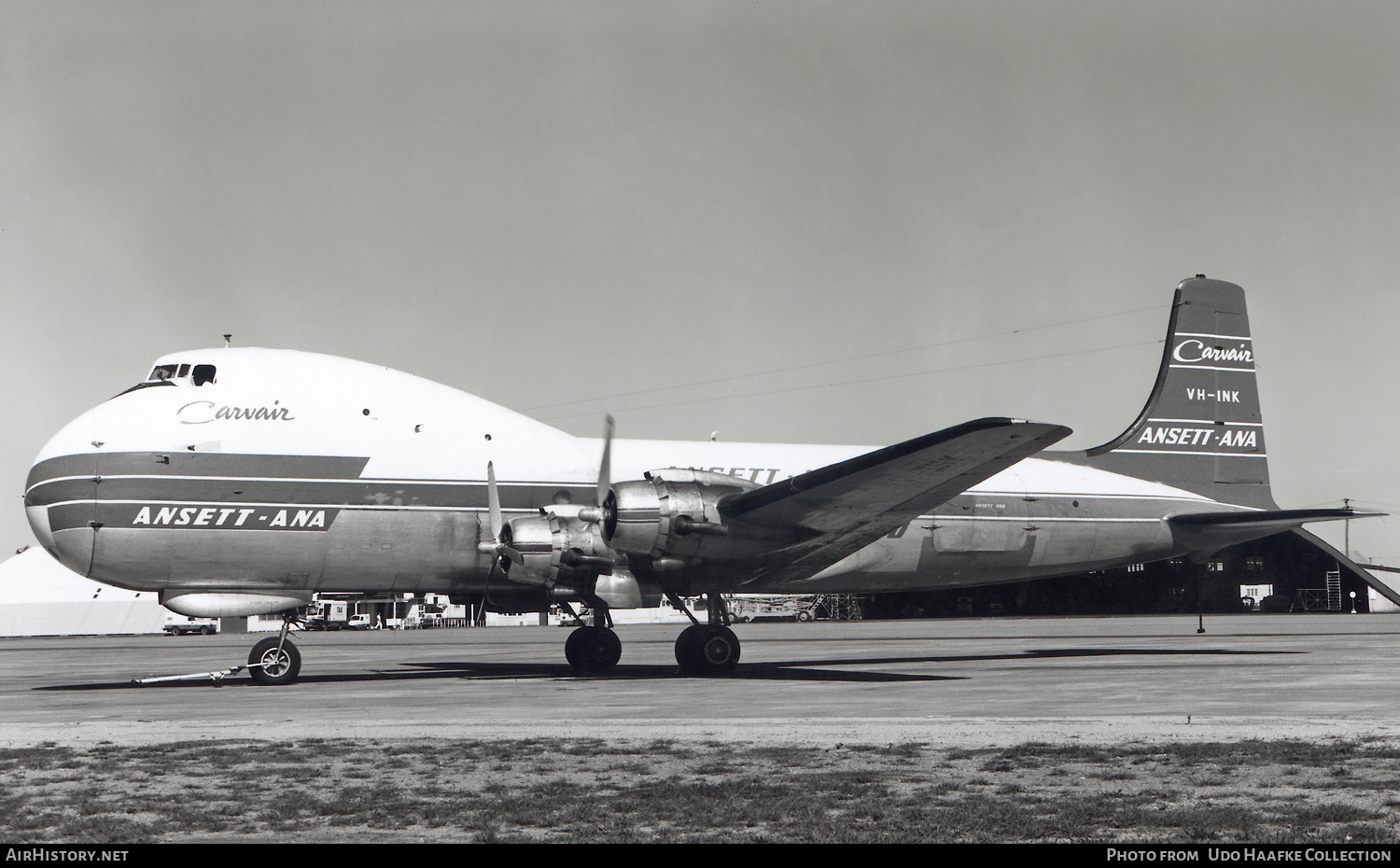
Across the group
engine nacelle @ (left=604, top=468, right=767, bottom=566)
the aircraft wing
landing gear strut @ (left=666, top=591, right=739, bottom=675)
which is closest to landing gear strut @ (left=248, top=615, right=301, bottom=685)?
engine nacelle @ (left=604, top=468, right=767, bottom=566)

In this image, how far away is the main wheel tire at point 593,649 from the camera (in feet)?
69.2

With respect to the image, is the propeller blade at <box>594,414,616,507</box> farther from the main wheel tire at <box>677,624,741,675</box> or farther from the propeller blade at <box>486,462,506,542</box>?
the main wheel tire at <box>677,624,741,675</box>

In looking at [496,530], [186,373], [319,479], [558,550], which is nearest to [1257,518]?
[558,550]

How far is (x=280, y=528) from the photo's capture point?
19281mm

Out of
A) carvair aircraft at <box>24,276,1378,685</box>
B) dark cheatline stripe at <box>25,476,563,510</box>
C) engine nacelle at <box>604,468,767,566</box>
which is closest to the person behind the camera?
engine nacelle at <box>604,468,767,566</box>

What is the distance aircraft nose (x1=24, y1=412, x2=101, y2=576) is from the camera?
18.6m

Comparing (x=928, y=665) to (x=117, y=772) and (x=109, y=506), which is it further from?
(x=117, y=772)

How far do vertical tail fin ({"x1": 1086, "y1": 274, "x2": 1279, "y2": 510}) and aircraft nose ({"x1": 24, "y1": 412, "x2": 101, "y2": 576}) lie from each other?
19.3 metres

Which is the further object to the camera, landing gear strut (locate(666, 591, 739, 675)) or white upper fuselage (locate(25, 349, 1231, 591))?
landing gear strut (locate(666, 591, 739, 675))

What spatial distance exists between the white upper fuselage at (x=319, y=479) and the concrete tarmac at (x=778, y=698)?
1922mm

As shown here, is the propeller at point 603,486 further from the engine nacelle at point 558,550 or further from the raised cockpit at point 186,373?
the raised cockpit at point 186,373

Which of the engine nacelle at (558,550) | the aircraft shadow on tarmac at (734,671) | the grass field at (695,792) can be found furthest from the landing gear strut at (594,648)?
the grass field at (695,792)

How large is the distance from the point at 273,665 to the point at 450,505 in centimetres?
375

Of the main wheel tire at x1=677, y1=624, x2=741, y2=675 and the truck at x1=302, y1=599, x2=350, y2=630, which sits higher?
the main wheel tire at x1=677, y1=624, x2=741, y2=675
